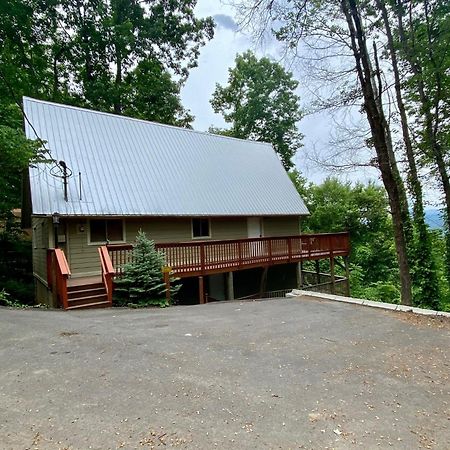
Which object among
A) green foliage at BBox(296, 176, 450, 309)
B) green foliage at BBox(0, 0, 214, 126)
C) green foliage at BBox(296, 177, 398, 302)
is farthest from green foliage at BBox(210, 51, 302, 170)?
green foliage at BBox(0, 0, 214, 126)

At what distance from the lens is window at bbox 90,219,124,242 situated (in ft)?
36.0

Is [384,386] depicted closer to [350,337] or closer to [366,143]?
[350,337]

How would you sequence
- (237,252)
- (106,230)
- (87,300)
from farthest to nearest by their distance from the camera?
(237,252), (106,230), (87,300)

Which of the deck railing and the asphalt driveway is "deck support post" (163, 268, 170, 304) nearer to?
the deck railing

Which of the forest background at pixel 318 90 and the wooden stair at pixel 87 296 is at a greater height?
the forest background at pixel 318 90

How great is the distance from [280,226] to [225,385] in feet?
43.7

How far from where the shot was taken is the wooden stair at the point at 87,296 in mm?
8109

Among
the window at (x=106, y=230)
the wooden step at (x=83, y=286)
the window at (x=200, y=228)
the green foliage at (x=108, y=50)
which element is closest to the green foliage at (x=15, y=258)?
the window at (x=106, y=230)

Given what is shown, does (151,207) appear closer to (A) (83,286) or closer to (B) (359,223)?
(A) (83,286)

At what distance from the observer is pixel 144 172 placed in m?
13.0

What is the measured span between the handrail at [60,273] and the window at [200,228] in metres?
5.53

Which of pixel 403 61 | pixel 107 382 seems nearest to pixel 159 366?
pixel 107 382

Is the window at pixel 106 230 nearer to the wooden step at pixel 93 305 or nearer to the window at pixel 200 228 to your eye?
the window at pixel 200 228

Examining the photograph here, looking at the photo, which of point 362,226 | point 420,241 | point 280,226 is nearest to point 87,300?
point 280,226
